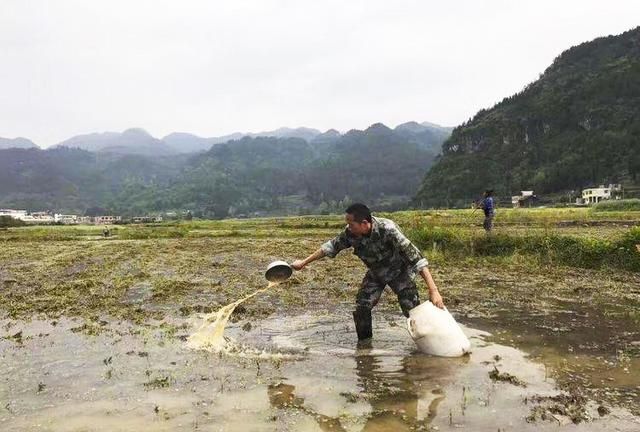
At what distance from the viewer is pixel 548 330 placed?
7406 mm

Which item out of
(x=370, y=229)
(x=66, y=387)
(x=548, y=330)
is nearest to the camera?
(x=66, y=387)

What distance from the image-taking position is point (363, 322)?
6902 millimetres

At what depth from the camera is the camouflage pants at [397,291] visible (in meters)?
6.65

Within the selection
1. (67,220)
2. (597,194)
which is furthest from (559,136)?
(67,220)

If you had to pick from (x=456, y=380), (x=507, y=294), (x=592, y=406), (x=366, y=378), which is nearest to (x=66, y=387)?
(x=366, y=378)

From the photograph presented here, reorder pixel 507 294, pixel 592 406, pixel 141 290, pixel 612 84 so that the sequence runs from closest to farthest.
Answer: pixel 592 406 → pixel 507 294 → pixel 141 290 → pixel 612 84

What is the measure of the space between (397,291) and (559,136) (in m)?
128

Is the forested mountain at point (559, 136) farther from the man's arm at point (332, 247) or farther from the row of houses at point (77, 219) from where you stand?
the man's arm at point (332, 247)

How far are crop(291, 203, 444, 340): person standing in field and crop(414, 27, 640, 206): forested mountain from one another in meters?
97.0

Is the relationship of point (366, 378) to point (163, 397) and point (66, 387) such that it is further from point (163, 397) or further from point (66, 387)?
point (66, 387)

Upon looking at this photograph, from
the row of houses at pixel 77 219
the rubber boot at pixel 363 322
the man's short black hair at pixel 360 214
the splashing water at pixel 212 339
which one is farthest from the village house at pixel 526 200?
the man's short black hair at pixel 360 214

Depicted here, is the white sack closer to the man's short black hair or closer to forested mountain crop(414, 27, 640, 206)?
the man's short black hair

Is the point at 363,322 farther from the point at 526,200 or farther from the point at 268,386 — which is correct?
the point at 526,200

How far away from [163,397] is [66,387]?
106 cm
